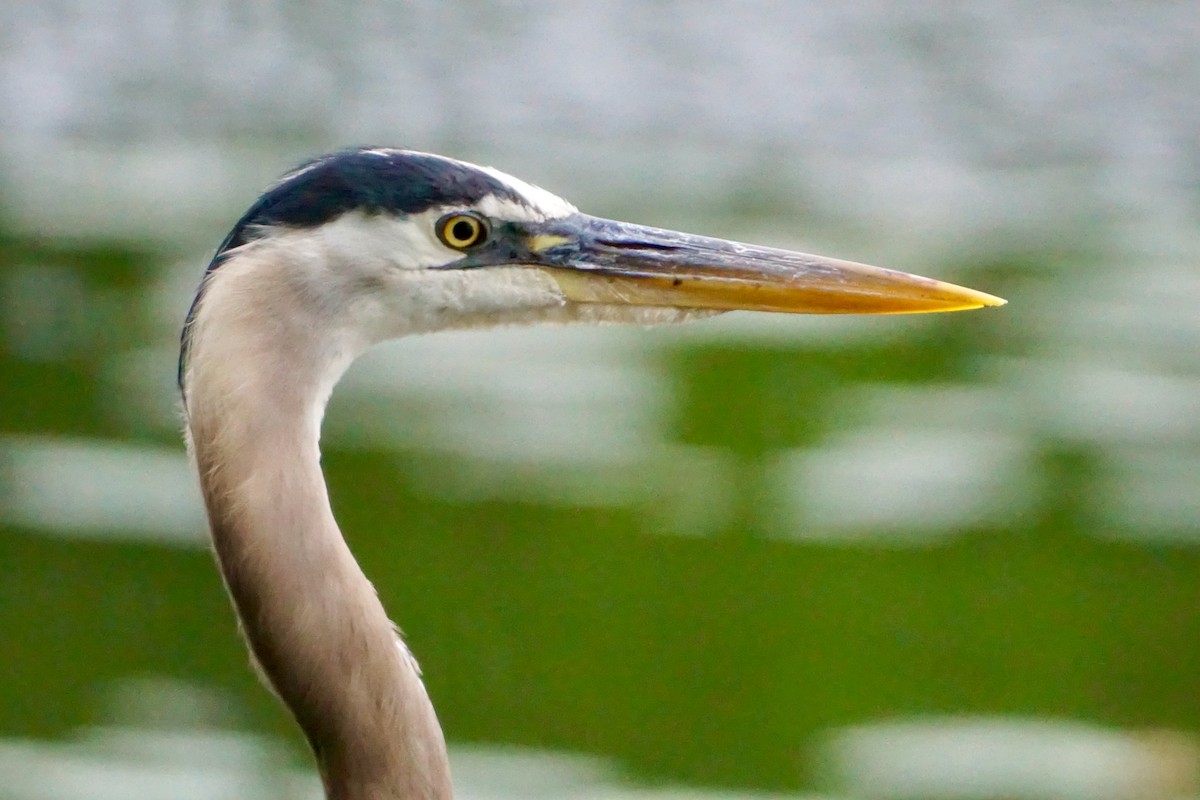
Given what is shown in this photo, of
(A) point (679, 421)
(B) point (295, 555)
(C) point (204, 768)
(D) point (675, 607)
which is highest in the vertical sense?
(B) point (295, 555)

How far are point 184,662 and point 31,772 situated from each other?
543 mm

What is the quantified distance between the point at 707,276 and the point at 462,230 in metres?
0.40

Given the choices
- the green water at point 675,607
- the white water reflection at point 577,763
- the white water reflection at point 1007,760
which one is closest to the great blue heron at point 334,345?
the white water reflection at point 577,763

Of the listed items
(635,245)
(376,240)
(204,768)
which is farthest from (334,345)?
(204,768)

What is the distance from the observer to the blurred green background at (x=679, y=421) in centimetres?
484

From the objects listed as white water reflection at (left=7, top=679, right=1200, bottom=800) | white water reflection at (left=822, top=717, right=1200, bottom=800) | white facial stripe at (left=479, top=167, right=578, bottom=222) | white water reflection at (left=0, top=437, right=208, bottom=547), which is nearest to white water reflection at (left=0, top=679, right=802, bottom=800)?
white water reflection at (left=7, top=679, right=1200, bottom=800)

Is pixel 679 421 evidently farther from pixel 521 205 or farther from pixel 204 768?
pixel 521 205

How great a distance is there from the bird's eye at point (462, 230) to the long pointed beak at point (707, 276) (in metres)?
0.08

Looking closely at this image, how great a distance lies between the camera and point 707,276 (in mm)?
2838

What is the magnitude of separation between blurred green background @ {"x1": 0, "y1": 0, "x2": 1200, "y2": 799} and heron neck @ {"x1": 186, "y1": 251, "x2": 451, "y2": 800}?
2.03 metres

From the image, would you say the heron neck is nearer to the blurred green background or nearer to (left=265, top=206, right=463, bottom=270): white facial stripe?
(left=265, top=206, right=463, bottom=270): white facial stripe

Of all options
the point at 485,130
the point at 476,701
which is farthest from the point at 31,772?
the point at 485,130

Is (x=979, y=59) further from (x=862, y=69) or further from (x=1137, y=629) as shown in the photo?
(x=1137, y=629)

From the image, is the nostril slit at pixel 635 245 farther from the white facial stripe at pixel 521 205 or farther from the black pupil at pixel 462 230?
the black pupil at pixel 462 230
